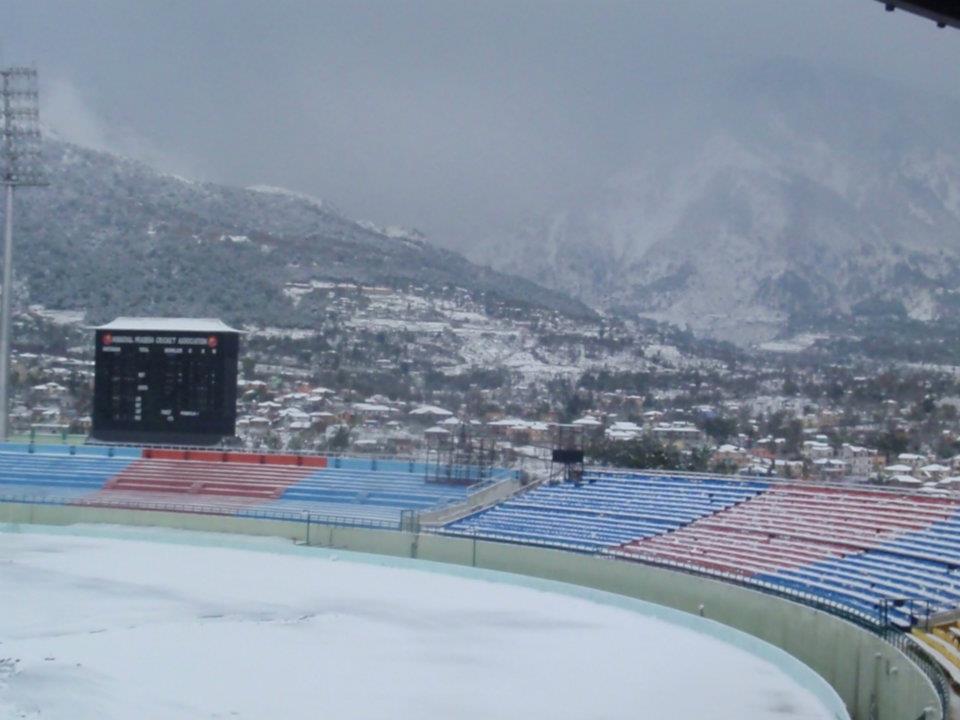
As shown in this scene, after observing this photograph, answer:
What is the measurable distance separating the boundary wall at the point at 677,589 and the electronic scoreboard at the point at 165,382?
6.58ft

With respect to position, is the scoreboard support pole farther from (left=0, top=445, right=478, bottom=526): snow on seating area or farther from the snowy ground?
the snowy ground

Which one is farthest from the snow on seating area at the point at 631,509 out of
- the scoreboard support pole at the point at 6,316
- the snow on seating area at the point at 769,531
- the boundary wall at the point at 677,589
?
the scoreboard support pole at the point at 6,316

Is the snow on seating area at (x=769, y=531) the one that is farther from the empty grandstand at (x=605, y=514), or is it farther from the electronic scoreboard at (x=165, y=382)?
the electronic scoreboard at (x=165, y=382)

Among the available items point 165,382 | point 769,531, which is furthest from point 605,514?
point 165,382

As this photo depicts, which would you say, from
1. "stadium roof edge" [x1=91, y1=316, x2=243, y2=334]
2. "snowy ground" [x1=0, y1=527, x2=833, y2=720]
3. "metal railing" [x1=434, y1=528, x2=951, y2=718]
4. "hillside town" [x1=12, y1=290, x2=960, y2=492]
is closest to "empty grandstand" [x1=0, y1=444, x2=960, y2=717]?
"metal railing" [x1=434, y1=528, x2=951, y2=718]

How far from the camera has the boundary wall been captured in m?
14.7

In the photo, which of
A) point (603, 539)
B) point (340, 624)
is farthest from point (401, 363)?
point (340, 624)

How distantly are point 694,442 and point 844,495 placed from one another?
35671 mm

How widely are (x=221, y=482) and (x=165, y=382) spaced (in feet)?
11.1

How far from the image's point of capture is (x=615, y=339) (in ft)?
298

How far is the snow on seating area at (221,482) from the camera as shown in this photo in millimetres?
33031

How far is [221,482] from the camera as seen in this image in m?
35.2

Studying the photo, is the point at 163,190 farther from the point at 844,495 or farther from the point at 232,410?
the point at 844,495

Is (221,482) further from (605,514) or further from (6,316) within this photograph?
(605,514)
